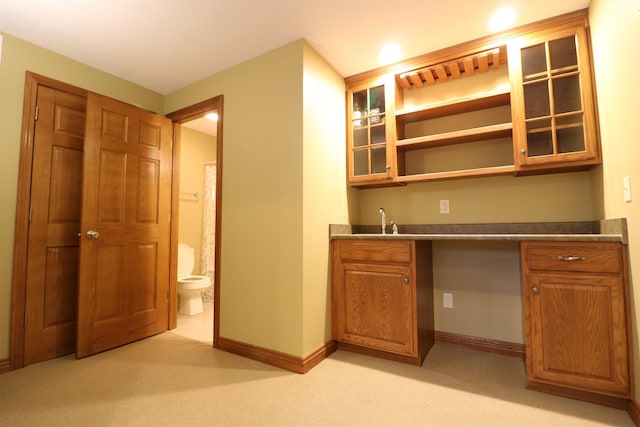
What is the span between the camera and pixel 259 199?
7.49 ft

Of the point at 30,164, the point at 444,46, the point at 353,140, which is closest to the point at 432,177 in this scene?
the point at 353,140

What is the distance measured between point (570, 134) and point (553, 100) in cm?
25

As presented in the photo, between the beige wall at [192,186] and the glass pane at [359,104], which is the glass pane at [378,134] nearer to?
the glass pane at [359,104]

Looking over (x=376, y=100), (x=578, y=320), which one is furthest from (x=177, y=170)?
(x=578, y=320)

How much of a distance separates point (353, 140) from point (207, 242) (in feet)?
8.60

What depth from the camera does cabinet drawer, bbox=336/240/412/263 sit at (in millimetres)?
2096

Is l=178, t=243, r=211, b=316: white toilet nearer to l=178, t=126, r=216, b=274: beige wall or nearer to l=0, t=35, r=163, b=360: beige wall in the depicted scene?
l=178, t=126, r=216, b=274: beige wall

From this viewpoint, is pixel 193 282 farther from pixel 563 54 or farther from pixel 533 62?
pixel 563 54

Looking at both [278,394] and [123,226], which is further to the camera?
[123,226]

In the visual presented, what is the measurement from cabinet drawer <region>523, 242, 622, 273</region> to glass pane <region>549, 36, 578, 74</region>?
3.86 ft

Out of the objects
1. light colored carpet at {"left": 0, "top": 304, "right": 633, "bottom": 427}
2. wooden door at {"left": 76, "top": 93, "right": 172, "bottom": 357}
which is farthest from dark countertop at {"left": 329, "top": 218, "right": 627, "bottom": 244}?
wooden door at {"left": 76, "top": 93, "right": 172, "bottom": 357}

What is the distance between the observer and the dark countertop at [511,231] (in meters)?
1.60

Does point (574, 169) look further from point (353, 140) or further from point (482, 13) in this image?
point (353, 140)

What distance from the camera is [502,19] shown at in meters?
1.97
